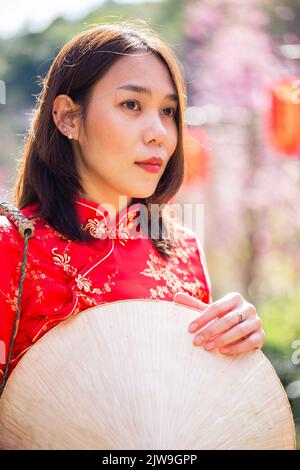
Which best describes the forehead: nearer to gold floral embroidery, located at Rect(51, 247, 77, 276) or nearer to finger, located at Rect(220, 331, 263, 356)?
gold floral embroidery, located at Rect(51, 247, 77, 276)

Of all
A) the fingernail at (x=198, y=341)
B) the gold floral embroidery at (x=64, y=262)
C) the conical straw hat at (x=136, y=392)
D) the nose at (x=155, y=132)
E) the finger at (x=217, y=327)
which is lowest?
the conical straw hat at (x=136, y=392)

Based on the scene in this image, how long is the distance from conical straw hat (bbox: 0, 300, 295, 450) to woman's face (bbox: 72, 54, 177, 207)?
39 centimetres

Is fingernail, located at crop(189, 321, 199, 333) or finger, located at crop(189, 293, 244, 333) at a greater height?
finger, located at crop(189, 293, 244, 333)

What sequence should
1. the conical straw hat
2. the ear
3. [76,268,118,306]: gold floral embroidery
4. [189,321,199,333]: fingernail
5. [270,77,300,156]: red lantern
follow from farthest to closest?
[270,77,300,156]: red lantern < the ear < [76,268,118,306]: gold floral embroidery < [189,321,199,333]: fingernail < the conical straw hat

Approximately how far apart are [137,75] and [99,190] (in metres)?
0.31

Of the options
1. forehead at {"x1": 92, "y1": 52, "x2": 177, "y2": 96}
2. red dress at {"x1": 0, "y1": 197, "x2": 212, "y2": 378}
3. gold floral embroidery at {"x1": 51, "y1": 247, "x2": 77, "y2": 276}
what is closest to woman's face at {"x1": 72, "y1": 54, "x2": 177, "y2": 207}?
forehead at {"x1": 92, "y1": 52, "x2": 177, "y2": 96}

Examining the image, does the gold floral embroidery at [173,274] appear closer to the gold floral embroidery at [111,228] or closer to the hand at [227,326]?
the gold floral embroidery at [111,228]

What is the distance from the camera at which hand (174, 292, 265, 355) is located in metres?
1.65

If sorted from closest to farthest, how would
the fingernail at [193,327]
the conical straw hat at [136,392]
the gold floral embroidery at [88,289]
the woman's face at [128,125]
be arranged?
the conical straw hat at [136,392], the fingernail at [193,327], the gold floral embroidery at [88,289], the woman's face at [128,125]

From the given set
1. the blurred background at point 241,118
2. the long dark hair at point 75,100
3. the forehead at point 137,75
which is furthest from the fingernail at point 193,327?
the blurred background at point 241,118

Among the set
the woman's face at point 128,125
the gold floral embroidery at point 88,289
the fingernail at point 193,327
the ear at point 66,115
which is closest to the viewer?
the fingernail at point 193,327

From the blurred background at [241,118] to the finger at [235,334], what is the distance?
335cm

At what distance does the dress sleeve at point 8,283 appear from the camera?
168cm

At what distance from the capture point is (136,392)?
61.9 inches
